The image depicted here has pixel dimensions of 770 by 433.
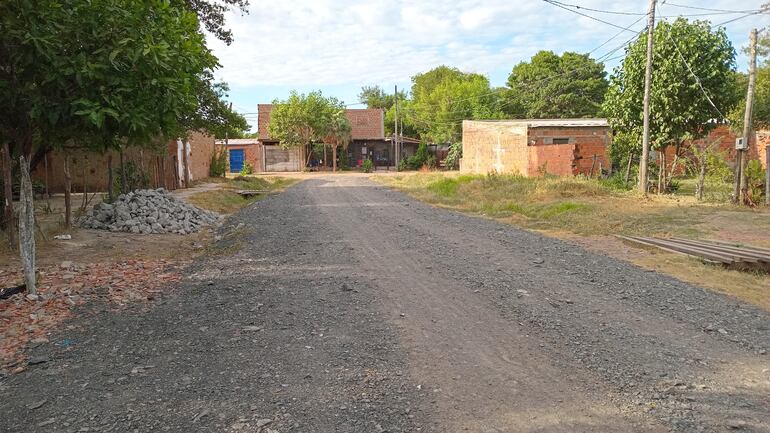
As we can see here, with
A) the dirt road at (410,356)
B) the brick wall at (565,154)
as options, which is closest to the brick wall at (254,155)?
the brick wall at (565,154)

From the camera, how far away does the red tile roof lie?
50.2m

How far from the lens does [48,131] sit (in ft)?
19.9

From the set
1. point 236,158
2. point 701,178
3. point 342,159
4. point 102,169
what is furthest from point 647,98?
point 236,158

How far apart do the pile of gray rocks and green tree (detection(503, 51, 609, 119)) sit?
122 feet

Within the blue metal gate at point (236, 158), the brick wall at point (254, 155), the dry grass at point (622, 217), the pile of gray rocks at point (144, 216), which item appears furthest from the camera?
the blue metal gate at point (236, 158)

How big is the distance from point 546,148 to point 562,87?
2422 cm

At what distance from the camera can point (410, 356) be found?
456cm

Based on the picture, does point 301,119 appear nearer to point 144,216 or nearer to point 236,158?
point 236,158

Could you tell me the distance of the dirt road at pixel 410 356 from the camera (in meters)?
3.54

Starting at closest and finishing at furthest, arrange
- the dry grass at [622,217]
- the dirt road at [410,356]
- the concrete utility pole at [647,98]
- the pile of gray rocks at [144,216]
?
the dirt road at [410,356] → the dry grass at [622,217] → the pile of gray rocks at [144,216] → the concrete utility pole at [647,98]

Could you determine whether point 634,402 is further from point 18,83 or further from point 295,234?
point 295,234

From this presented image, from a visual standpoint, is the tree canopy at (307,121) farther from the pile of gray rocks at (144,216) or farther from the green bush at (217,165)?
the pile of gray rocks at (144,216)

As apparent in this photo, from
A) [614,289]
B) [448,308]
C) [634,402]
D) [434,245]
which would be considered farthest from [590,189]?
[634,402]

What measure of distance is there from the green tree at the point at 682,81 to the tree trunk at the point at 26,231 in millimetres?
17354
